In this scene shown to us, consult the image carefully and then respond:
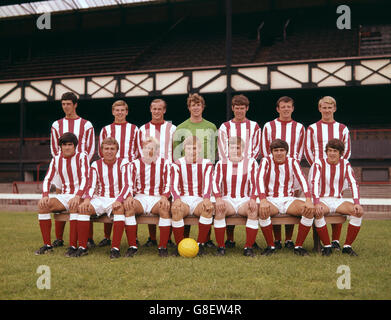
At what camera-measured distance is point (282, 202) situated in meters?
4.57

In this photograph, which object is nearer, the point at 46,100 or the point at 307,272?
the point at 307,272

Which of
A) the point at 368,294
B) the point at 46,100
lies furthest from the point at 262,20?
the point at 368,294

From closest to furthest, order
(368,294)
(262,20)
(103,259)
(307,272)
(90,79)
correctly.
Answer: (368,294) → (307,272) → (103,259) → (90,79) → (262,20)

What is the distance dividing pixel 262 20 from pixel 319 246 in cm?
1630

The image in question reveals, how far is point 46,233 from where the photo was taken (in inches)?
186

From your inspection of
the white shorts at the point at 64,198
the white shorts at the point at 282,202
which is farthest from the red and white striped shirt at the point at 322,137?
the white shorts at the point at 64,198

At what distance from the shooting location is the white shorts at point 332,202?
455cm

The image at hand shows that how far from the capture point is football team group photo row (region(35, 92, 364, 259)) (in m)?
4.44

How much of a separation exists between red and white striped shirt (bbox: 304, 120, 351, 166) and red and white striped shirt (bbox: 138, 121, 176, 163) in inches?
75.3

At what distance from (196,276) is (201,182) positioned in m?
1.53

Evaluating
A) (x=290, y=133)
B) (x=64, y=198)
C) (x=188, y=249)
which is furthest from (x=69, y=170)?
(x=290, y=133)

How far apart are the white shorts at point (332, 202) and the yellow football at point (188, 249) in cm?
169

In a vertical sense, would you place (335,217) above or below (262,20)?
below
